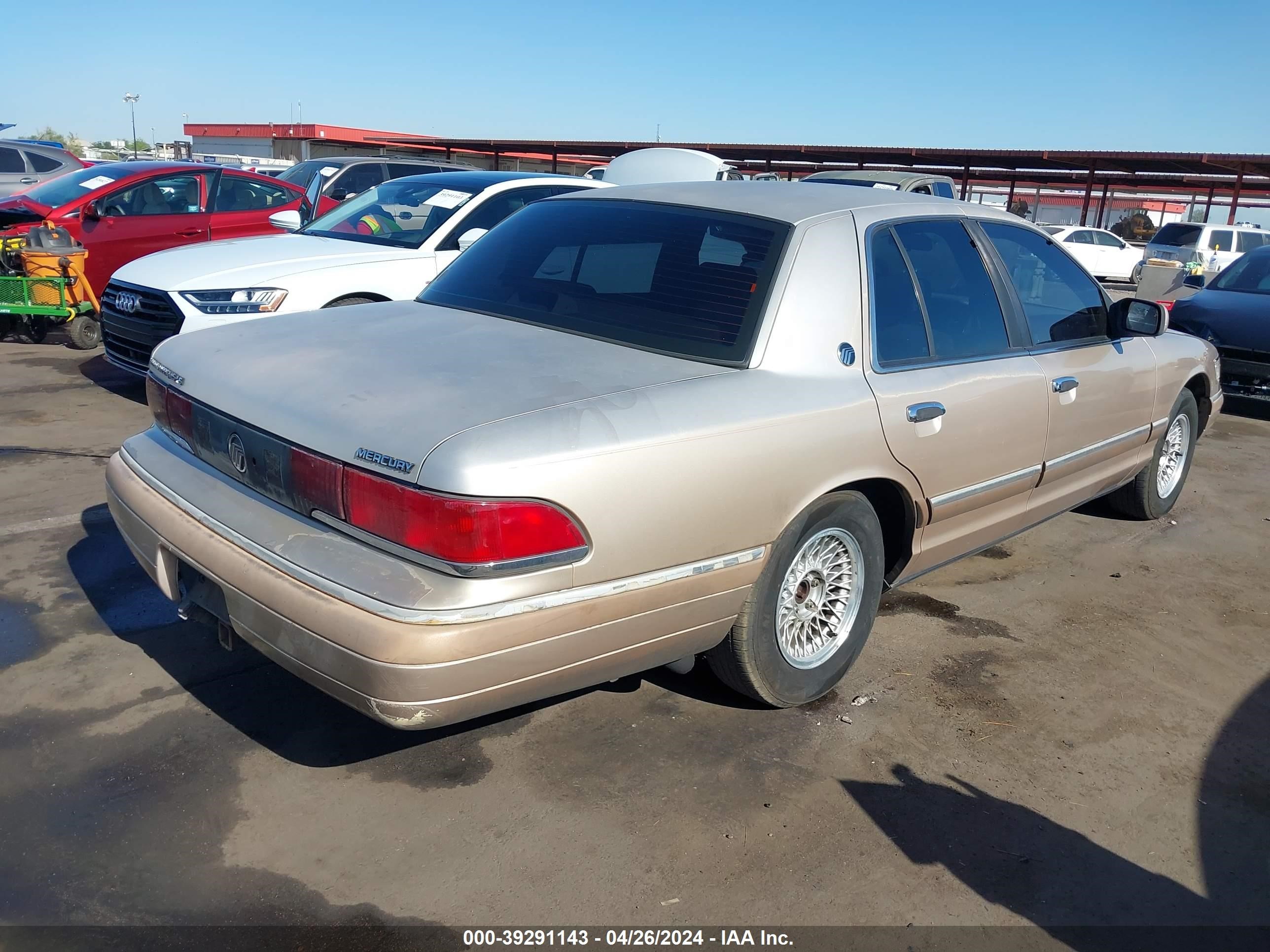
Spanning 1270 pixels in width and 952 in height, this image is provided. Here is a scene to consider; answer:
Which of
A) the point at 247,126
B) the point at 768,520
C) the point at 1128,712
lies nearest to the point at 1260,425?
the point at 1128,712

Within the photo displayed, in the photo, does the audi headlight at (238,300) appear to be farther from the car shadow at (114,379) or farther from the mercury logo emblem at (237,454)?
the mercury logo emblem at (237,454)

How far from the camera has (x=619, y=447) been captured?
8.29ft

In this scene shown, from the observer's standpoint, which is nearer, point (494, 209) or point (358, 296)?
point (358, 296)

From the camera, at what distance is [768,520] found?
114 inches

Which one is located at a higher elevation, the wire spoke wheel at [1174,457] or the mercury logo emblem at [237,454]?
the mercury logo emblem at [237,454]

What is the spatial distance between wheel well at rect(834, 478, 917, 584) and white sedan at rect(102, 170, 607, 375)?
3524 mm

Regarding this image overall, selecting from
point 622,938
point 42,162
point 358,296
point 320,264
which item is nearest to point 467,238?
point 358,296

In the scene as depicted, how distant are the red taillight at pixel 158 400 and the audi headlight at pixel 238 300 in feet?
9.00

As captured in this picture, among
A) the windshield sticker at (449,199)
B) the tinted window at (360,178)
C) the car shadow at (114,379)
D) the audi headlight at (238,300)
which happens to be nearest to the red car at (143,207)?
the car shadow at (114,379)

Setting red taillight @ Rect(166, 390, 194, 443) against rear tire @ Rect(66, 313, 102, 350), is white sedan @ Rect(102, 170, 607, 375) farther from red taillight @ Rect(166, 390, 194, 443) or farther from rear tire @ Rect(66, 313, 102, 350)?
red taillight @ Rect(166, 390, 194, 443)

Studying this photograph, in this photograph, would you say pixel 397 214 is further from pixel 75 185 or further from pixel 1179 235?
pixel 1179 235

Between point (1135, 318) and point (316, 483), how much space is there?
378cm

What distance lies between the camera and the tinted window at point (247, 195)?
983 centimetres

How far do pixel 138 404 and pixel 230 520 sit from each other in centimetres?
479
